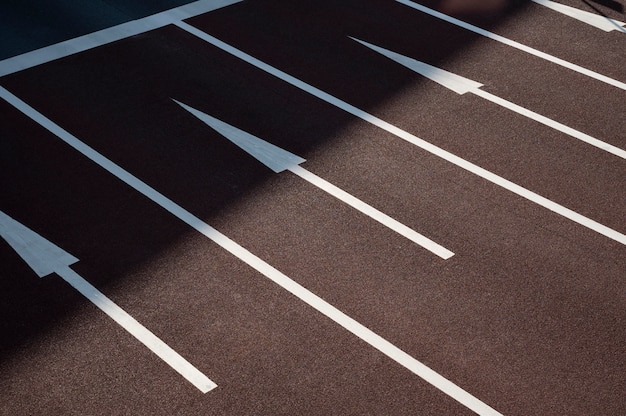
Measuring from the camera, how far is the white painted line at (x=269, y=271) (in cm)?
867

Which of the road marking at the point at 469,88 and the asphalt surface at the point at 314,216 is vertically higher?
the road marking at the point at 469,88

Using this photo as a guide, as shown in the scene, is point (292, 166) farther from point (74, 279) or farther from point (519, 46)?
point (519, 46)

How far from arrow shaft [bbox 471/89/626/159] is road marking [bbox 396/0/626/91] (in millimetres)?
1618

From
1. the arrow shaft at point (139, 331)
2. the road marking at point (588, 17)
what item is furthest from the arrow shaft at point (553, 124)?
the arrow shaft at point (139, 331)

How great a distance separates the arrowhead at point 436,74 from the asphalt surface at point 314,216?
0.15 meters

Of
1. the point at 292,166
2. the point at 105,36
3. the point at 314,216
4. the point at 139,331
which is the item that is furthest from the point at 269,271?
the point at 105,36

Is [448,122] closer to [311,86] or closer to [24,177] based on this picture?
[311,86]

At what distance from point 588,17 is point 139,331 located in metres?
10.2

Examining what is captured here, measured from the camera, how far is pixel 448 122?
12.7m

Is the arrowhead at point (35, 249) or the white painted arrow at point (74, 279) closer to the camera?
the white painted arrow at point (74, 279)

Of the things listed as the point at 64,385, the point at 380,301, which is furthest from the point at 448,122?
the point at 64,385

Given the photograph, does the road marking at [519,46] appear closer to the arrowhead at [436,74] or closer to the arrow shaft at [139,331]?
the arrowhead at [436,74]

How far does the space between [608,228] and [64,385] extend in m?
6.52

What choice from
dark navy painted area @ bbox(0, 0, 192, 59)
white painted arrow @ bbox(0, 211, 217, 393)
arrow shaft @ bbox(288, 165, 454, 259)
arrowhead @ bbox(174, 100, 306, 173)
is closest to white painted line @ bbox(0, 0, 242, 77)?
dark navy painted area @ bbox(0, 0, 192, 59)
